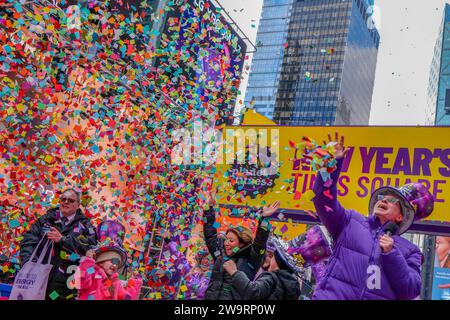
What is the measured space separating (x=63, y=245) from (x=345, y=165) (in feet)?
13.5

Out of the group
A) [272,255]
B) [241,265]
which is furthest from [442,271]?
[241,265]

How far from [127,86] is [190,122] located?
210 cm

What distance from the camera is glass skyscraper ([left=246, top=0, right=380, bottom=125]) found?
10929 centimetres

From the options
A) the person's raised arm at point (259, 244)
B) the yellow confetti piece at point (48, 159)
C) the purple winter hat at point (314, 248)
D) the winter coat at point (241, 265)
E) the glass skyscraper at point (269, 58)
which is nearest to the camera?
the winter coat at point (241, 265)

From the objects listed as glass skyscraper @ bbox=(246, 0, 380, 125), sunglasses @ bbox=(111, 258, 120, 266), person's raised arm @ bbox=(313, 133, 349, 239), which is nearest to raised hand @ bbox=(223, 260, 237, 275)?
person's raised arm @ bbox=(313, 133, 349, 239)

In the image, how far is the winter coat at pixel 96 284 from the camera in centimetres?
477

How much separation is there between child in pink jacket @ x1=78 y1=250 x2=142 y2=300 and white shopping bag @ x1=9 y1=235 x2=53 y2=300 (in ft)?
1.31

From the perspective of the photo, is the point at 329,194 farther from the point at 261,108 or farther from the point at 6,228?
the point at 261,108

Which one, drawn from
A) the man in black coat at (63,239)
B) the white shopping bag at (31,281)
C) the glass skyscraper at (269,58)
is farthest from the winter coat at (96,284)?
the glass skyscraper at (269,58)

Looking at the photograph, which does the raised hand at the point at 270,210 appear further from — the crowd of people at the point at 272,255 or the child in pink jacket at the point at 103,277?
the child in pink jacket at the point at 103,277

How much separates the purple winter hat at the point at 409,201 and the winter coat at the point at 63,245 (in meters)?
3.22

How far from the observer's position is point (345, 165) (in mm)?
6621

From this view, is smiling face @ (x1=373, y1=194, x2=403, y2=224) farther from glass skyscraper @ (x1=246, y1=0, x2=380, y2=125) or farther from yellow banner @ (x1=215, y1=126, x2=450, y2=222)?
glass skyscraper @ (x1=246, y1=0, x2=380, y2=125)
